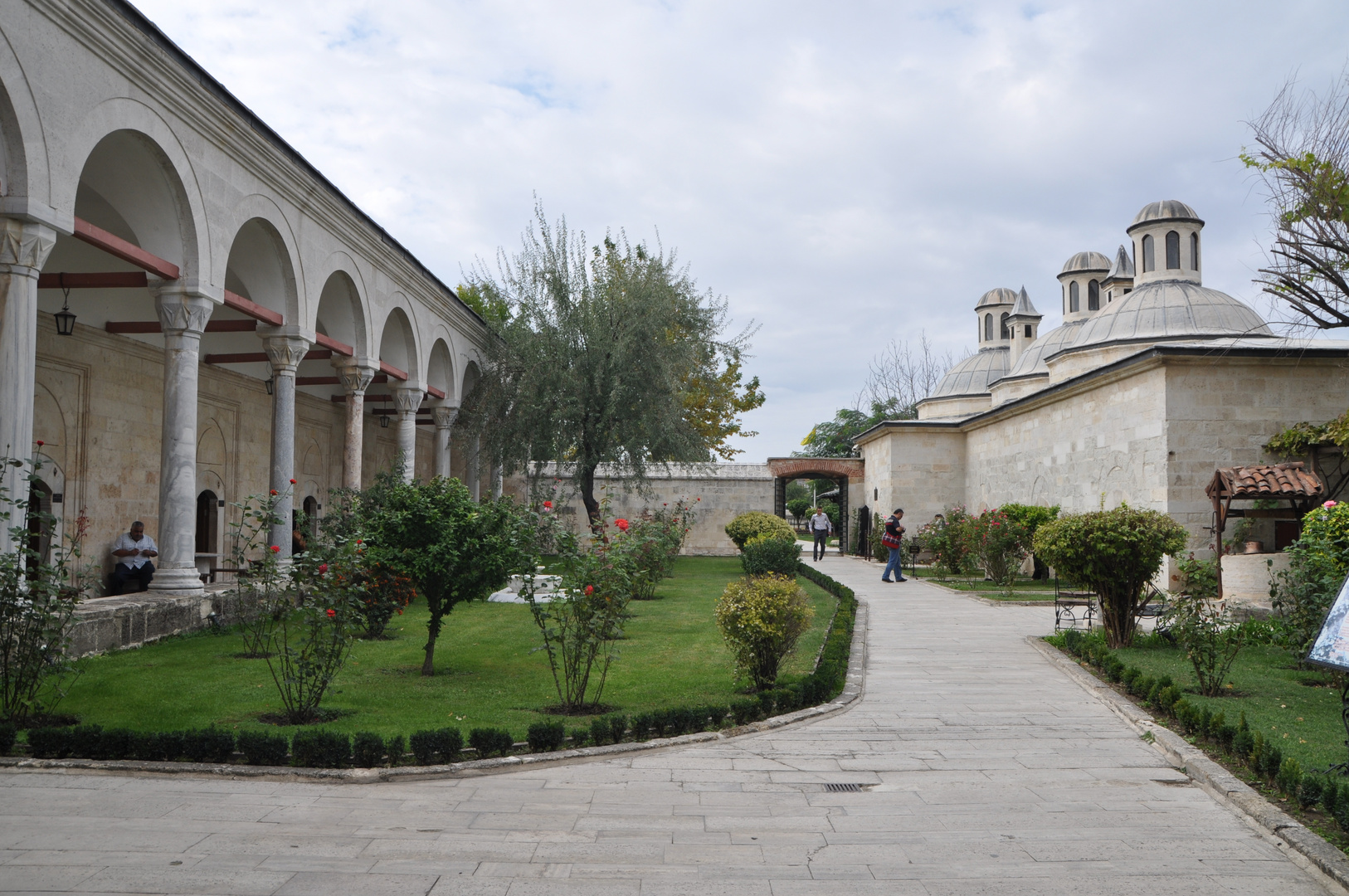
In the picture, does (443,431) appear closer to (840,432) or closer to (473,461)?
(473,461)

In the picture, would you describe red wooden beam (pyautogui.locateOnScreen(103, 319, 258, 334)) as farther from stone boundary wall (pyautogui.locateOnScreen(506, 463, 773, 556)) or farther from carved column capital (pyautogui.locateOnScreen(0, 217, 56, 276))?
stone boundary wall (pyautogui.locateOnScreen(506, 463, 773, 556))

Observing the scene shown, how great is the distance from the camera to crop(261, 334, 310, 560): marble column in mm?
12859

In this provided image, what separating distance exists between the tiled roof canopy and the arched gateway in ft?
55.5

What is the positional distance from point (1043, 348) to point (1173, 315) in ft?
29.8

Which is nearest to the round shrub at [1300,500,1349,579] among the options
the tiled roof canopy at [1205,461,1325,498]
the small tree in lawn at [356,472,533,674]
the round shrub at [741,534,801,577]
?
the tiled roof canopy at [1205,461,1325,498]

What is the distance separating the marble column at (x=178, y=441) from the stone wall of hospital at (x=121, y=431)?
1216mm

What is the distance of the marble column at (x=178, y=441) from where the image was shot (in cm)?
1021

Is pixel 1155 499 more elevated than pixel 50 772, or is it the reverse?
pixel 1155 499

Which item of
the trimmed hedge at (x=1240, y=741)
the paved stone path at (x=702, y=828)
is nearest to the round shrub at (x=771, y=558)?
the trimmed hedge at (x=1240, y=741)

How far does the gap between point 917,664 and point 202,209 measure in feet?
31.0

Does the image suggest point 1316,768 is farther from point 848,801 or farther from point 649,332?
point 649,332

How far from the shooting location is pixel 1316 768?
5.39 meters

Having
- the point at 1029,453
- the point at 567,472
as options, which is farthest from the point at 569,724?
the point at 567,472

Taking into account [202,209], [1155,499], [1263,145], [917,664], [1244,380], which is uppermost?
[1263,145]
